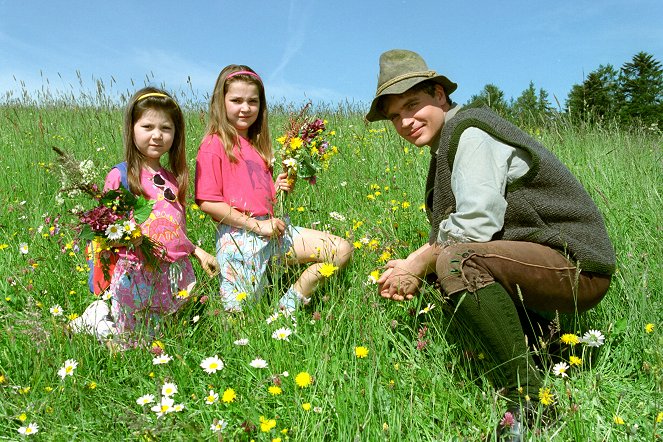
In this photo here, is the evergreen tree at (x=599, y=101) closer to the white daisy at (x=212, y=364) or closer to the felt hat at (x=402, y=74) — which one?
the felt hat at (x=402, y=74)

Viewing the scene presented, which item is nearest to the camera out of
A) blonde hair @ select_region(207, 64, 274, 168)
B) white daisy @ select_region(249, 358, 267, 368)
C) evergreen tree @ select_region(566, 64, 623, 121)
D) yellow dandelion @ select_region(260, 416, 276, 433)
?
yellow dandelion @ select_region(260, 416, 276, 433)

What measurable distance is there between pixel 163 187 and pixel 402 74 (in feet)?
4.56

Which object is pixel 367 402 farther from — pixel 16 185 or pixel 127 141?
pixel 16 185

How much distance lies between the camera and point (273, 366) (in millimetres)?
2127

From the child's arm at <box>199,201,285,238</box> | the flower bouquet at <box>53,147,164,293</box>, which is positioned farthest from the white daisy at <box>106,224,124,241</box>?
the child's arm at <box>199,201,285,238</box>

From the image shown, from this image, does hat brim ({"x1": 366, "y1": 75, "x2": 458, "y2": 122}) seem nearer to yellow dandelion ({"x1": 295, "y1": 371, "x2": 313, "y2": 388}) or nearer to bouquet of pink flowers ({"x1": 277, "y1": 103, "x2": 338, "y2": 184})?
bouquet of pink flowers ({"x1": 277, "y1": 103, "x2": 338, "y2": 184})

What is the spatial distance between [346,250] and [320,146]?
60cm

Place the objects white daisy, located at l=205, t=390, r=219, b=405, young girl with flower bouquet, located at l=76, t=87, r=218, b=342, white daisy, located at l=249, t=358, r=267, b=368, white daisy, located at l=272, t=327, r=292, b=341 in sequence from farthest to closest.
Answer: young girl with flower bouquet, located at l=76, t=87, r=218, b=342, white daisy, located at l=272, t=327, r=292, b=341, white daisy, located at l=249, t=358, r=267, b=368, white daisy, located at l=205, t=390, r=219, b=405

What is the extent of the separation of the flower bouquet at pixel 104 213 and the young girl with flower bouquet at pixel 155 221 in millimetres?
130

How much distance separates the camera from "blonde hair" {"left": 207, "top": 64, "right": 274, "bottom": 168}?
3.07 meters

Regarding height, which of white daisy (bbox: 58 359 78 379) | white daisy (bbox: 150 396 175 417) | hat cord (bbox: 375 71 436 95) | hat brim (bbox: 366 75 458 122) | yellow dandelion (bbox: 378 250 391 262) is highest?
hat cord (bbox: 375 71 436 95)

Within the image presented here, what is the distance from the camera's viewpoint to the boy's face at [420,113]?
242cm

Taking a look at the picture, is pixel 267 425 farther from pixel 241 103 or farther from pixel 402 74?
pixel 241 103

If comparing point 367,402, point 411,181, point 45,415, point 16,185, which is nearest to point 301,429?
point 367,402
